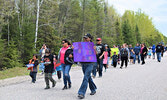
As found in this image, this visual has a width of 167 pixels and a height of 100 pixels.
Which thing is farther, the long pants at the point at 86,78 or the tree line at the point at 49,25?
the tree line at the point at 49,25

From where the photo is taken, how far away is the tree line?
66.9 feet

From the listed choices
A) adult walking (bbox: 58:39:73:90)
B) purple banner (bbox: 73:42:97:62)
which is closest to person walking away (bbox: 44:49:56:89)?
adult walking (bbox: 58:39:73:90)

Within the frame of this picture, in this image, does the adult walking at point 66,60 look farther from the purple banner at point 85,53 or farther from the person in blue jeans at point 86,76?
the person in blue jeans at point 86,76

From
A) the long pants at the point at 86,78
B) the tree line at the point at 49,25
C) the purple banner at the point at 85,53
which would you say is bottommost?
the long pants at the point at 86,78

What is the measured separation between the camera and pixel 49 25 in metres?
24.8

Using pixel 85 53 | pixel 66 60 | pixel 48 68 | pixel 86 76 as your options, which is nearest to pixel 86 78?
pixel 86 76

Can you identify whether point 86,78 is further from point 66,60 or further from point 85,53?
point 66,60

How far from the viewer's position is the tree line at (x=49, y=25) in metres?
20.4

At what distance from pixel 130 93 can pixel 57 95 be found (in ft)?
7.66

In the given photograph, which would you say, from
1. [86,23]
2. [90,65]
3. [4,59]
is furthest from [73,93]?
[86,23]

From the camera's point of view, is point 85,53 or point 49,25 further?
point 49,25

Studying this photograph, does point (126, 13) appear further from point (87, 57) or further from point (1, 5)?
point (87, 57)

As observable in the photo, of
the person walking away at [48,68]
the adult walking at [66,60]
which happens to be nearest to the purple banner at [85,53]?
the adult walking at [66,60]

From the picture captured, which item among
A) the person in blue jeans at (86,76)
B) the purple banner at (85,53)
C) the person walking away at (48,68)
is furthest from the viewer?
the person walking away at (48,68)
